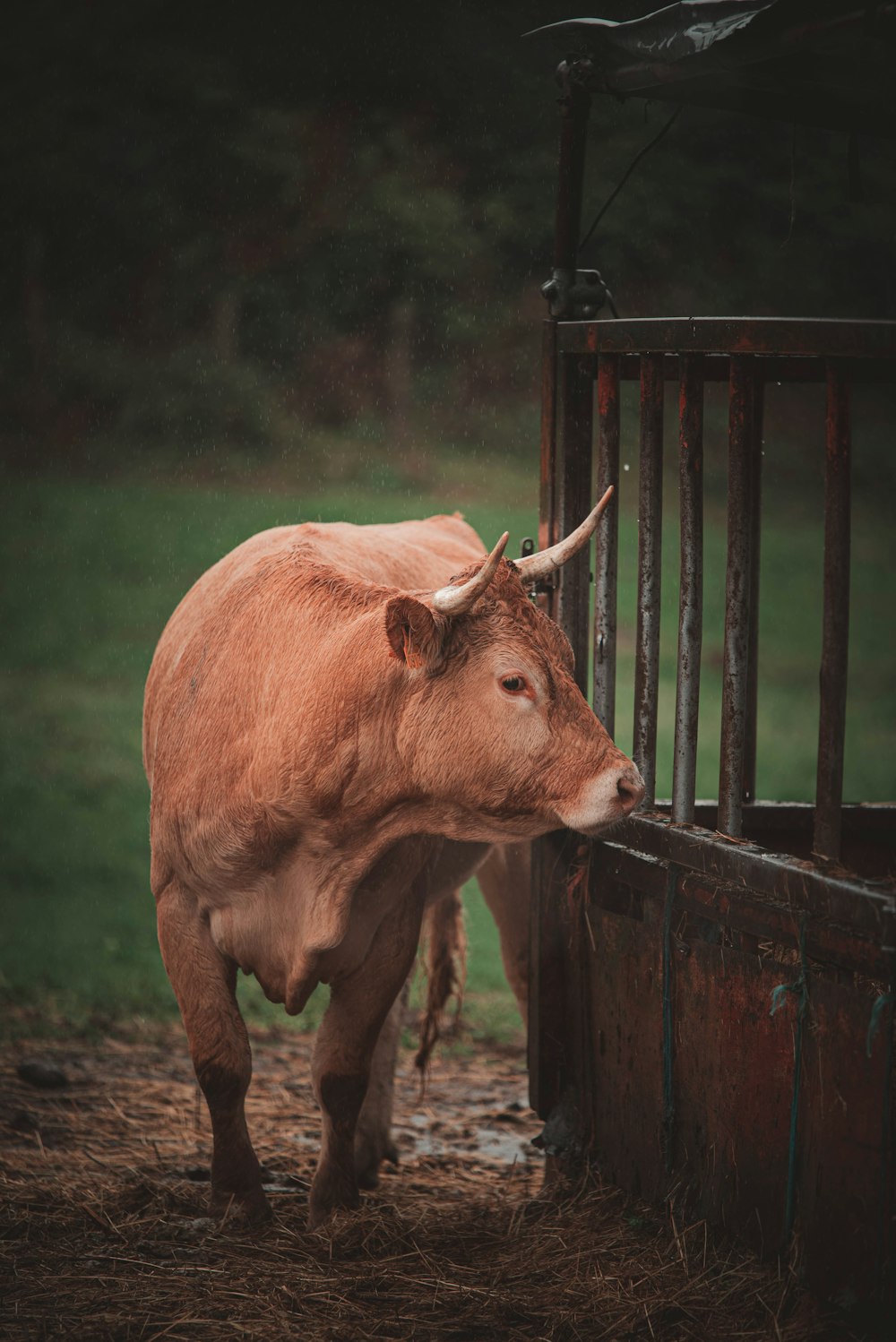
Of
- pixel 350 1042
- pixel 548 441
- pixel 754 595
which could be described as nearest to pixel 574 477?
pixel 548 441

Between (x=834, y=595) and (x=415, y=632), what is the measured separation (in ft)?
3.07

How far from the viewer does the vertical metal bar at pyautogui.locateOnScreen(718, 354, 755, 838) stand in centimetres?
351

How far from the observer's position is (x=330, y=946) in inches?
150

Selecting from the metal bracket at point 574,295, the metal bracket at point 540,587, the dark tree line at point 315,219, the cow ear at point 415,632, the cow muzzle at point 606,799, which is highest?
the dark tree line at point 315,219

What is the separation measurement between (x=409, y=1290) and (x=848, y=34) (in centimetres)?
297

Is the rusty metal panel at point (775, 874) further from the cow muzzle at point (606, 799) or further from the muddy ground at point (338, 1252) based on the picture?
the muddy ground at point (338, 1252)

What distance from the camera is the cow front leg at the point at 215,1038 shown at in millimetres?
4035


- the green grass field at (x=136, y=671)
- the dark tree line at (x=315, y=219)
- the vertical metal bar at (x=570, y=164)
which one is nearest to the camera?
the vertical metal bar at (x=570, y=164)

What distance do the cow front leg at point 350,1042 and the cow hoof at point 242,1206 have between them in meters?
0.13

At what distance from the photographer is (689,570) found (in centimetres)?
370

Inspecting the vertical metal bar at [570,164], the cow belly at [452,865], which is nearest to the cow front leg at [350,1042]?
the cow belly at [452,865]

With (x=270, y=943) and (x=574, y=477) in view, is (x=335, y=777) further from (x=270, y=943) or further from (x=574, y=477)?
(x=574, y=477)

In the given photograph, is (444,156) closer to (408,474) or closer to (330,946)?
(408,474)

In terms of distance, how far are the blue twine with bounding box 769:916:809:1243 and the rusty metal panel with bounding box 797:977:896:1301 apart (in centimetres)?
1
